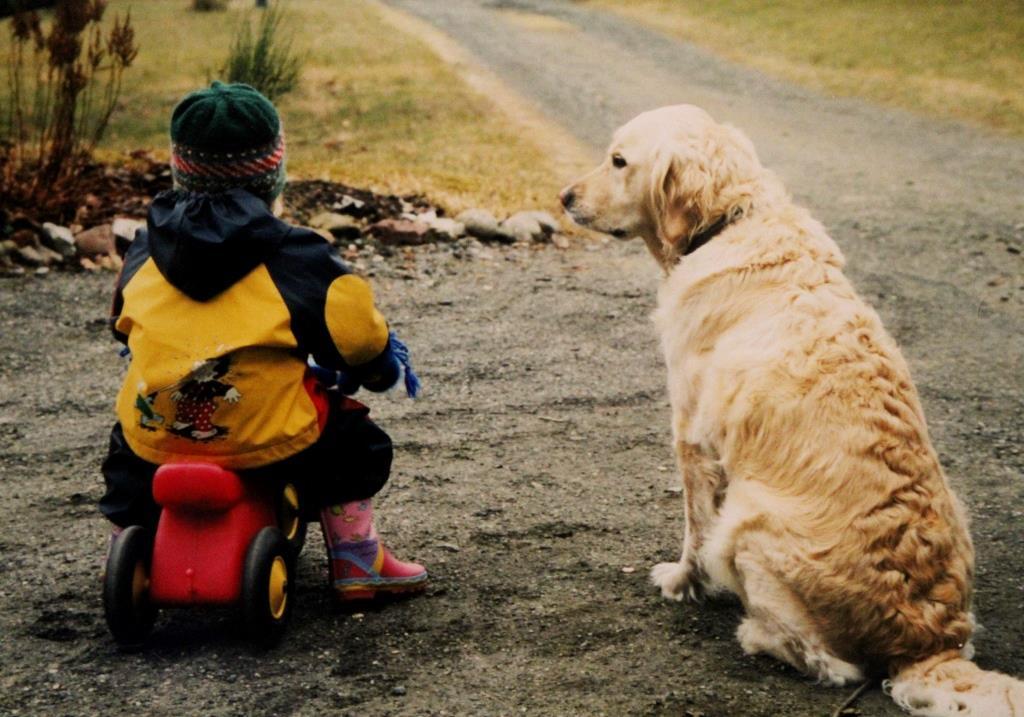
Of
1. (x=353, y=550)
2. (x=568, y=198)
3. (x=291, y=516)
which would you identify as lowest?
(x=353, y=550)

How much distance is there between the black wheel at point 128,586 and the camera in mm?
3416

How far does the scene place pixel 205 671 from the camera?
11.5 feet

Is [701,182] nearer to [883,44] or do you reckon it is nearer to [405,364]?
[405,364]

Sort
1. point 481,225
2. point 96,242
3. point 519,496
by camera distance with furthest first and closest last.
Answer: point 481,225, point 96,242, point 519,496

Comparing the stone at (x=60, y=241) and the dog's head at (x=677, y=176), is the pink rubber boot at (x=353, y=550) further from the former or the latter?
the stone at (x=60, y=241)

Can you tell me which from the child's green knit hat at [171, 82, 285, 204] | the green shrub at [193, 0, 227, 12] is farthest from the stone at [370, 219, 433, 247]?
the green shrub at [193, 0, 227, 12]

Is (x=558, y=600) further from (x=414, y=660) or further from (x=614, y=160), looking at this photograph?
(x=614, y=160)

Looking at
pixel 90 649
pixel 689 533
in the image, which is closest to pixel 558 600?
pixel 689 533

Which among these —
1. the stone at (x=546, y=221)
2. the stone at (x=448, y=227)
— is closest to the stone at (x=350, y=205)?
the stone at (x=448, y=227)

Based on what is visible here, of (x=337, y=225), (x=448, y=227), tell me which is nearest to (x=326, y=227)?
(x=337, y=225)

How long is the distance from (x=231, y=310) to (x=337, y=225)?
5.24 metres

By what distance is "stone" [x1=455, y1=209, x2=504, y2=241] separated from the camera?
8.81 meters

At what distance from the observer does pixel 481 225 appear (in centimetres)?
883

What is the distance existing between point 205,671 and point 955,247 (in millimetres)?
6921
